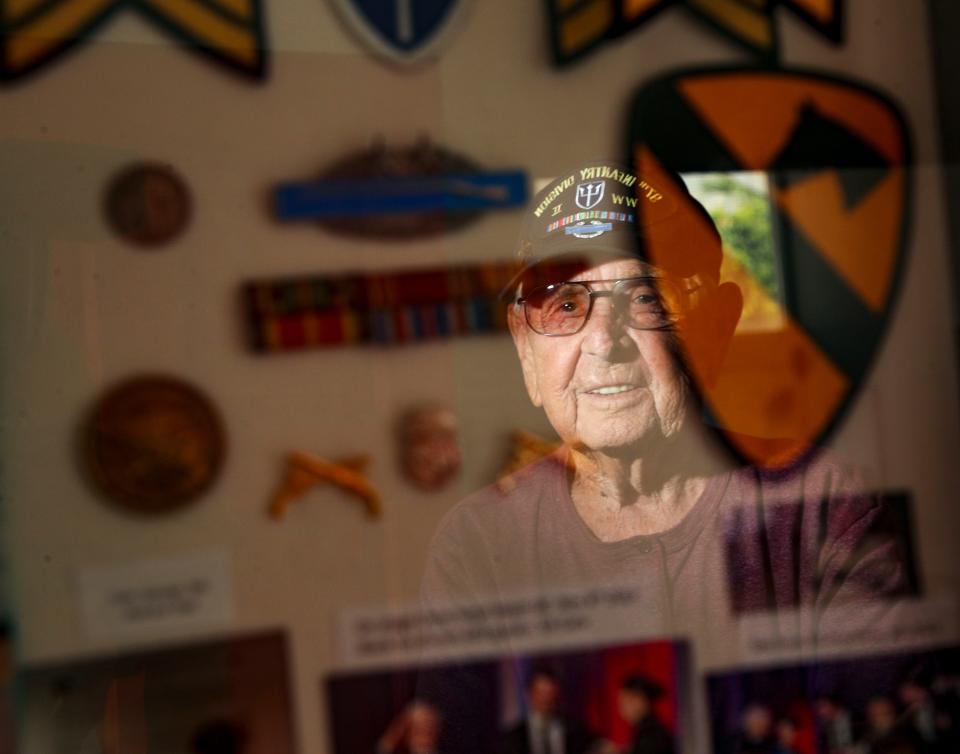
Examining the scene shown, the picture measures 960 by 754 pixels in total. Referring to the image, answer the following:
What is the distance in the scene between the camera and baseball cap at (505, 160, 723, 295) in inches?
34.3

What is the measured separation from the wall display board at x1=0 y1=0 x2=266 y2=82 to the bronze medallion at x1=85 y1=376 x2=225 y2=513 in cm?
42

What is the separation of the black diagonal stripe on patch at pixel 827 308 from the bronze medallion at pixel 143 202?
0.80 meters

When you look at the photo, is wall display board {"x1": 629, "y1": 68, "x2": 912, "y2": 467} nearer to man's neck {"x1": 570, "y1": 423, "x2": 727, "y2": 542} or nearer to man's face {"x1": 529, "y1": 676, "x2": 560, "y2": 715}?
man's face {"x1": 529, "y1": 676, "x2": 560, "y2": 715}

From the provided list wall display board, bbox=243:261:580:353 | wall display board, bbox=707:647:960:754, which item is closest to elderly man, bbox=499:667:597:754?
wall display board, bbox=707:647:960:754

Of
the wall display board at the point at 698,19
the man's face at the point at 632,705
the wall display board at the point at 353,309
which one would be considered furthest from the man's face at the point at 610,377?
the wall display board at the point at 698,19

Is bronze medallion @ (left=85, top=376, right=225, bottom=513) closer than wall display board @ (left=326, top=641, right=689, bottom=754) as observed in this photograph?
No

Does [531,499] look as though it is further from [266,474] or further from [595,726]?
[266,474]

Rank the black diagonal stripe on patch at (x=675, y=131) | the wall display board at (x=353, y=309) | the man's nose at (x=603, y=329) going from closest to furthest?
the man's nose at (x=603, y=329)
the black diagonal stripe on patch at (x=675, y=131)
the wall display board at (x=353, y=309)

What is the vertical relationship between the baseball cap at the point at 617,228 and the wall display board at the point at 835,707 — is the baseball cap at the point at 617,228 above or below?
above

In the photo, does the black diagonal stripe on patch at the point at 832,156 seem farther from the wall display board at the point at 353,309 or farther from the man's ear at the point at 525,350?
the man's ear at the point at 525,350

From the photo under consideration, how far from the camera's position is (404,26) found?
5.26ft

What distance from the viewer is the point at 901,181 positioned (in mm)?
1740

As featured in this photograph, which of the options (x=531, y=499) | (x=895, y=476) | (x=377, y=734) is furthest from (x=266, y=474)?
(x=895, y=476)

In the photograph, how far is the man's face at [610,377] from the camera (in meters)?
0.86
